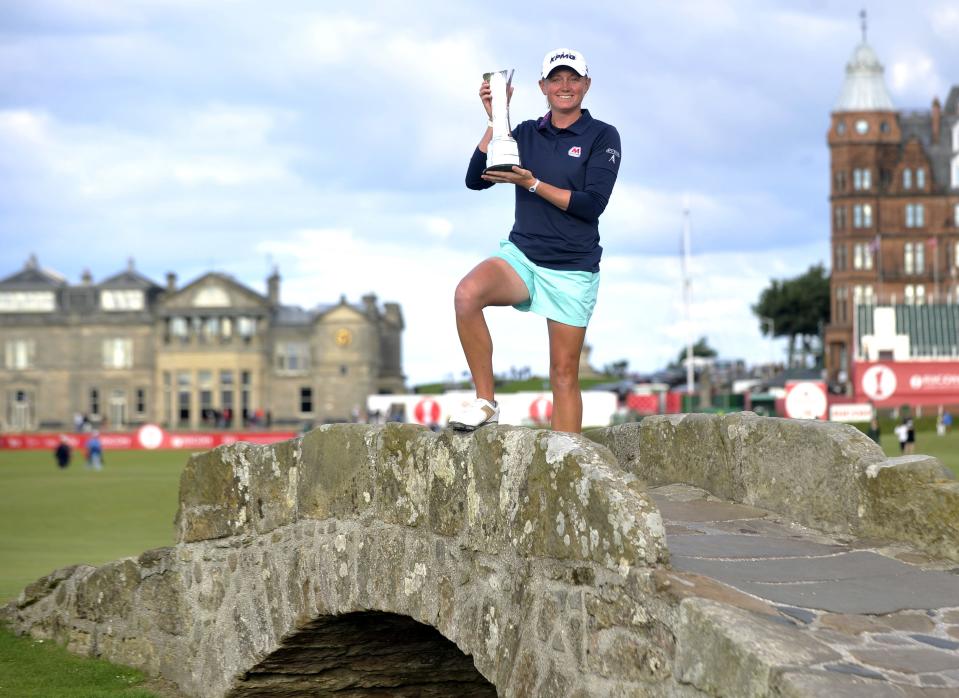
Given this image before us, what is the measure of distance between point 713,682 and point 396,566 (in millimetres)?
2807

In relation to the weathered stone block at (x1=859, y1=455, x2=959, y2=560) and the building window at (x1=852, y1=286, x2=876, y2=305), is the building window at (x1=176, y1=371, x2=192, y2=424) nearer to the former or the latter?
the building window at (x1=852, y1=286, x2=876, y2=305)

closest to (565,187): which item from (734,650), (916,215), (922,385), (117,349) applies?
(734,650)

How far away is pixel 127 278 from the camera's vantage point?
10775 centimetres

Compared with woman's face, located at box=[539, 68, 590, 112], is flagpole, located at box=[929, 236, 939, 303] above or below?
above

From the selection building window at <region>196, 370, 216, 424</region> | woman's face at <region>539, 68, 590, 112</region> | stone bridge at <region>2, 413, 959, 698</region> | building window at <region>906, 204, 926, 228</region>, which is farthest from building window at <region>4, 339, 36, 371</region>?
woman's face at <region>539, 68, 590, 112</region>

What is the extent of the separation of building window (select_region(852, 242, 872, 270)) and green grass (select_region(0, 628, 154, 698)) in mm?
96851

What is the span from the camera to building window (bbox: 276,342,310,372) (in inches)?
4067

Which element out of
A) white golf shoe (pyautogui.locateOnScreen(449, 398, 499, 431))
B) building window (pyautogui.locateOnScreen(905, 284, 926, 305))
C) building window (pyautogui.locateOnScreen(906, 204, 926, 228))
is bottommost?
white golf shoe (pyautogui.locateOnScreen(449, 398, 499, 431))

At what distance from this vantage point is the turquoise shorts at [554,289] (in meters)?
7.48

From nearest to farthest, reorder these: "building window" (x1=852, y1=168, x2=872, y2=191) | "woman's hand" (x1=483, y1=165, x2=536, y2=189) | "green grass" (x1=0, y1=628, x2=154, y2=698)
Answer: "woman's hand" (x1=483, y1=165, x2=536, y2=189) < "green grass" (x1=0, y1=628, x2=154, y2=698) < "building window" (x1=852, y1=168, x2=872, y2=191)

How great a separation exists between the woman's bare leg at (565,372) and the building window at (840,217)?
9989 cm

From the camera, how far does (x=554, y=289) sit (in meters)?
7.48

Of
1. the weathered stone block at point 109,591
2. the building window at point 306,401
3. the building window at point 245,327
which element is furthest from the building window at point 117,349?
the weathered stone block at point 109,591

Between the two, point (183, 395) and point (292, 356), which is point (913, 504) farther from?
point (183, 395)
